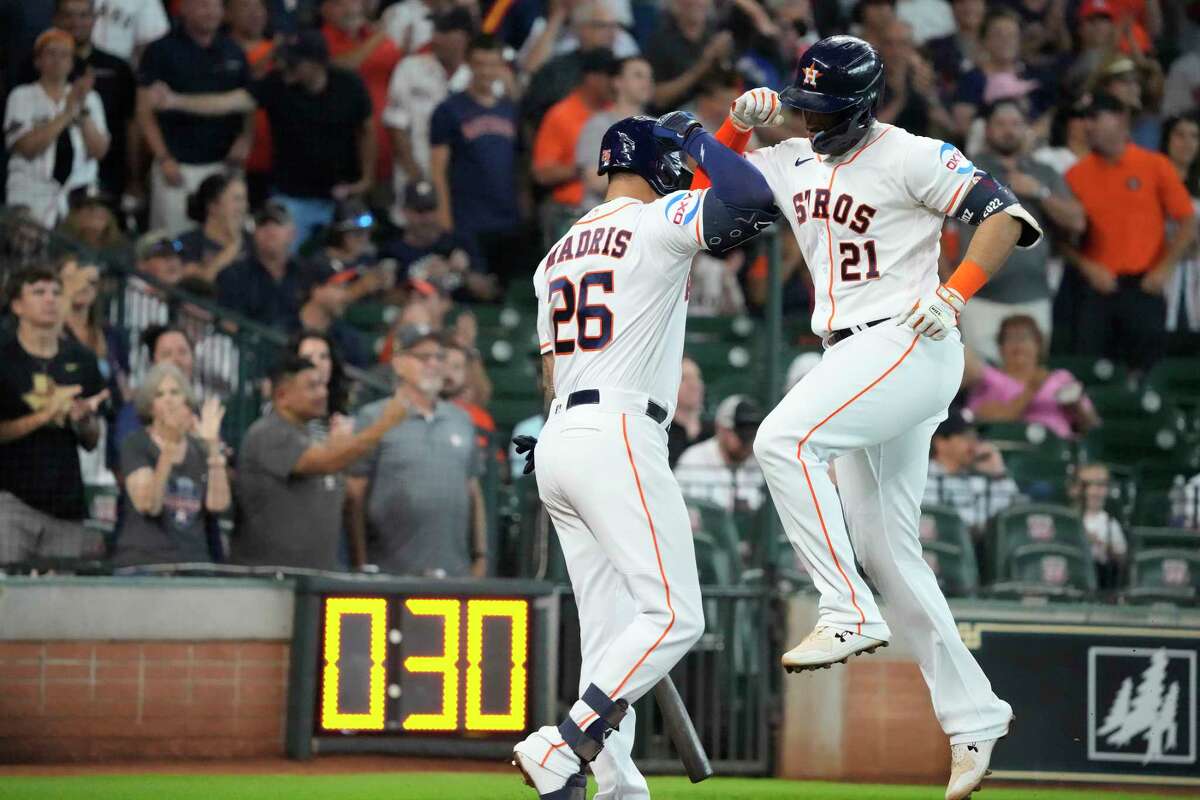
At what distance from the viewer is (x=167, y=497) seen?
892cm

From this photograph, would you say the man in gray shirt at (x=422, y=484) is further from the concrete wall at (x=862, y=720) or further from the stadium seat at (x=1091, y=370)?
the stadium seat at (x=1091, y=370)

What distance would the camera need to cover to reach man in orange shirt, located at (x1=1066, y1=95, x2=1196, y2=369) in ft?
43.3

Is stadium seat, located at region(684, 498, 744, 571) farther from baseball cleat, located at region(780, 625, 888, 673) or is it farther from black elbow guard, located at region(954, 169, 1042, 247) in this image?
black elbow guard, located at region(954, 169, 1042, 247)

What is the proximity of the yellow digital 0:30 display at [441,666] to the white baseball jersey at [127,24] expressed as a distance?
5.27m

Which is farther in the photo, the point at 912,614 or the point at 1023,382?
the point at 1023,382

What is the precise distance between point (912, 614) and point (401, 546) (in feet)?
11.4

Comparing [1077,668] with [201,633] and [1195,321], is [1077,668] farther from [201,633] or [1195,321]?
[1195,321]

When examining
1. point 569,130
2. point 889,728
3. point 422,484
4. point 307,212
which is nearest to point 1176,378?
point 569,130

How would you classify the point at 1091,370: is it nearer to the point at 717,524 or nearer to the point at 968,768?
the point at 717,524

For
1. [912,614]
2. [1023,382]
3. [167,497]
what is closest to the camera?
[912,614]

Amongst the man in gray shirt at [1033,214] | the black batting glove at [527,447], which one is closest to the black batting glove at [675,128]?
the black batting glove at [527,447]

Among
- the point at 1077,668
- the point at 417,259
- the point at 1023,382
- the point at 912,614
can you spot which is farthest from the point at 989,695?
the point at 417,259

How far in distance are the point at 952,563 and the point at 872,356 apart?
372cm

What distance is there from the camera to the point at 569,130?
12.5m
